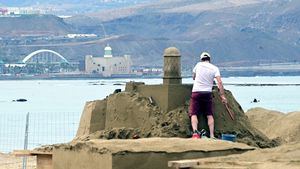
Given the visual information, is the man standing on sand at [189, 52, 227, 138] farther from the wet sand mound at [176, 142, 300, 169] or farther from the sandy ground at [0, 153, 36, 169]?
the sandy ground at [0, 153, 36, 169]

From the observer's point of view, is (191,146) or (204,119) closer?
(191,146)

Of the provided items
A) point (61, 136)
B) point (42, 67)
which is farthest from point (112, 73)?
point (61, 136)

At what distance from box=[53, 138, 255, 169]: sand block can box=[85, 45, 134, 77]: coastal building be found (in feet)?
563

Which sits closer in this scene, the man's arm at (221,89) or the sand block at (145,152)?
the sand block at (145,152)

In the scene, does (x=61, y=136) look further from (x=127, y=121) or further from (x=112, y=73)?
(x=112, y=73)

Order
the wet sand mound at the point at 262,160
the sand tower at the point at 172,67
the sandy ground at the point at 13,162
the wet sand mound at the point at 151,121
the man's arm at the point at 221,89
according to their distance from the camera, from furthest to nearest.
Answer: the sandy ground at the point at 13,162, the sand tower at the point at 172,67, the wet sand mound at the point at 151,121, the man's arm at the point at 221,89, the wet sand mound at the point at 262,160

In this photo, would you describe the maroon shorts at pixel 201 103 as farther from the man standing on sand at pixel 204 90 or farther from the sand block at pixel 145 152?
the sand block at pixel 145 152

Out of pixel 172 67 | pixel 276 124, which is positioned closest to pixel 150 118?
pixel 172 67

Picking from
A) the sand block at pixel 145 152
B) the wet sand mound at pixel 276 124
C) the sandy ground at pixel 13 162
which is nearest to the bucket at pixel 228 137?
the sand block at pixel 145 152

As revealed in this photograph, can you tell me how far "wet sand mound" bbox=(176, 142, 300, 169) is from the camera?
8.81 m

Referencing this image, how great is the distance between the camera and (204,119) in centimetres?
1279

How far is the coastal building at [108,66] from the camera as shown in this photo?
605 ft

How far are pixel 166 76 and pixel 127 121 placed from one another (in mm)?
584

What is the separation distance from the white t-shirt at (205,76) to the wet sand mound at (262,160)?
9.59 ft
